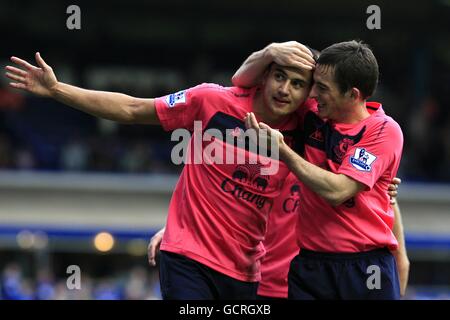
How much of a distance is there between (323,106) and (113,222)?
16.1 m

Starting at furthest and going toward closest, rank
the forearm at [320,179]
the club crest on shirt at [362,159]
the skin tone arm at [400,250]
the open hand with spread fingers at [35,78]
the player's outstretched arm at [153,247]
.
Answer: the player's outstretched arm at [153,247] < the skin tone arm at [400,250] < the open hand with spread fingers at [35,78] < the club crest on shirt at [362,159] < the forearm at [320,179]

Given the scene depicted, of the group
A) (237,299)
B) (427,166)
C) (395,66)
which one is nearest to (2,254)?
(427,166)

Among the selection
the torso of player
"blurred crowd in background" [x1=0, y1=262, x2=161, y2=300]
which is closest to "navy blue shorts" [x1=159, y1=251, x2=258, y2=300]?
the torso of player

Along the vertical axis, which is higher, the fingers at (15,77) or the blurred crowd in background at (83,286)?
the fingers at (15,77)

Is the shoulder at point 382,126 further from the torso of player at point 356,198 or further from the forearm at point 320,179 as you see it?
the forearm at point 320,179

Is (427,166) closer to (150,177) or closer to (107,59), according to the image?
(150,177)

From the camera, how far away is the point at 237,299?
19.1 ft

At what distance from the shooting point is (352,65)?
17.6ft

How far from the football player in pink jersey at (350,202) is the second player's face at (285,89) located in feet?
0.45

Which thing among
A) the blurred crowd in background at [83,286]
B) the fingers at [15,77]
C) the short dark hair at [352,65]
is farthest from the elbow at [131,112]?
the blurred crowd in background at [83,286]

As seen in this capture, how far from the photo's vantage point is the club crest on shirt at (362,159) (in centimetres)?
529

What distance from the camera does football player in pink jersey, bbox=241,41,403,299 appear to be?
539 cm

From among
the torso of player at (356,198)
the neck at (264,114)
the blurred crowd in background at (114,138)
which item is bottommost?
the blurred crowd in background at (114,138)
